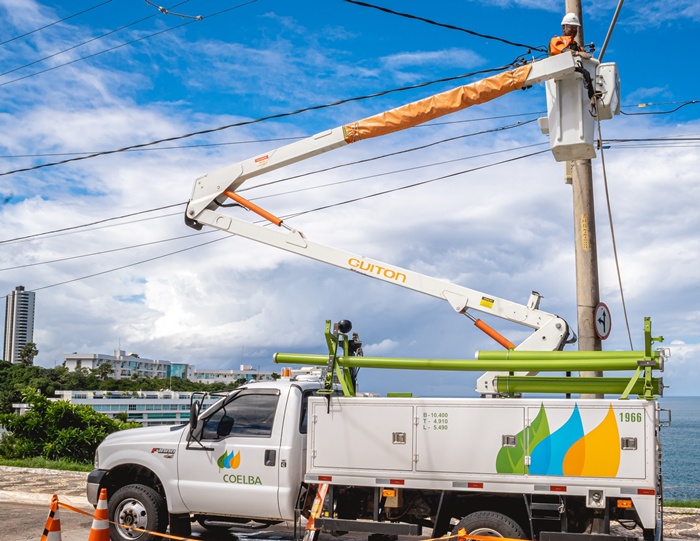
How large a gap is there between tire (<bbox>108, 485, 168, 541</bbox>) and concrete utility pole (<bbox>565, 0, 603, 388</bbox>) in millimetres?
5849

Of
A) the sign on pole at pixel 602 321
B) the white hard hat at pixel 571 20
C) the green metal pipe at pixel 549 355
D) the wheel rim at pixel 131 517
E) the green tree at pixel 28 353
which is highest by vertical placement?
the green tree at pixel 28 353

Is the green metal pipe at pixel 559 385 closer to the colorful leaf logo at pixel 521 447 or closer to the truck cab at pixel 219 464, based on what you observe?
the colorful leaf logo at pixel 521 447

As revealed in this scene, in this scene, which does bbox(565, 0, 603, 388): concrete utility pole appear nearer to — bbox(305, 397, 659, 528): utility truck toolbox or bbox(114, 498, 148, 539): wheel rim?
bbox(305, 397, 659, 528): utility truck toolbox

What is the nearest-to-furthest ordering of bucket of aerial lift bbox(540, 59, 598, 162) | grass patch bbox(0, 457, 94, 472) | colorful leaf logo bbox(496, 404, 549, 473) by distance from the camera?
colorful leaf logo bbox(496, 404, 549, 473) < bucket of aerial lift bbox(540, 59, 598, 162) < grass patch bbox(0, 457, 94, 472)

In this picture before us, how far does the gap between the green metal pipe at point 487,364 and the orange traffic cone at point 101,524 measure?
267cm

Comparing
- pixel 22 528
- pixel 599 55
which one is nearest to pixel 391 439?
pixel 22 528

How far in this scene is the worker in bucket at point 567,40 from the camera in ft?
34.2

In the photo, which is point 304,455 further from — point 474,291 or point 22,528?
point 22,528

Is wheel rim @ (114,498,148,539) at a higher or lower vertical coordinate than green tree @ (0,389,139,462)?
lower

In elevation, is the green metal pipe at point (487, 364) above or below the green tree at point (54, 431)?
above

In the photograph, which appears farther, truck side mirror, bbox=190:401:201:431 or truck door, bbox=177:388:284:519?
truck side mirror, bbox=190:401:201:431

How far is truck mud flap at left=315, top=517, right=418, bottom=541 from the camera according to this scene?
8.50m

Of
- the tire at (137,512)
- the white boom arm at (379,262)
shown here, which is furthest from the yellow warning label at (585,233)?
the tire at (137,512)

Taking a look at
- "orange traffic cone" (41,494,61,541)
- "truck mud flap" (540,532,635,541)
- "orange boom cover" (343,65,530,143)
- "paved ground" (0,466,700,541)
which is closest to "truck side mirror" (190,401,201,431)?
"orange traffic cone" (41,494,61,541)
